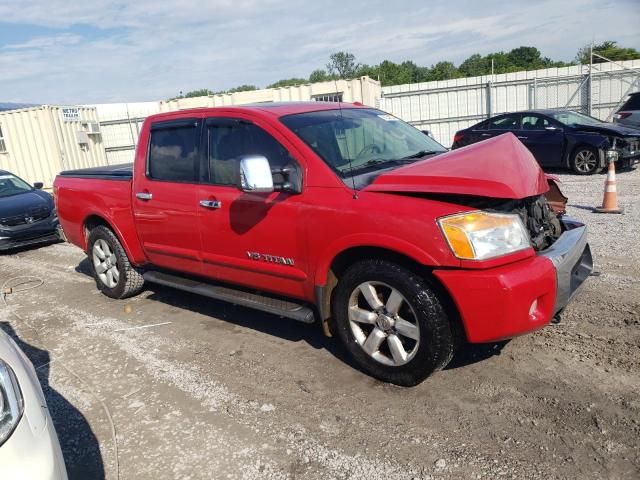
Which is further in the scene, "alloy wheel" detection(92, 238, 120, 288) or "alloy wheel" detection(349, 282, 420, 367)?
"alloy wheel" detection(92, 238, 120, 288)

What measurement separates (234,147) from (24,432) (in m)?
2.65

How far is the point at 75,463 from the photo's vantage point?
2850 mm

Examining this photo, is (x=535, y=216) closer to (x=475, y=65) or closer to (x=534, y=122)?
(x=534, y=122)

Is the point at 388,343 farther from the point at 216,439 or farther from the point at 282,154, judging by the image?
the point at 282,154

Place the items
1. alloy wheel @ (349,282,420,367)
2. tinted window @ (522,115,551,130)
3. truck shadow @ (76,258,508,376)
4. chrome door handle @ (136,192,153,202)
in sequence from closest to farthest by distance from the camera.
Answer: alloy wheel @ (349,282,420,367), truck shadow @ (76,258,508,376), chrome door handle @ (136,192,153,202), tinted window @ (522,115,551,130)

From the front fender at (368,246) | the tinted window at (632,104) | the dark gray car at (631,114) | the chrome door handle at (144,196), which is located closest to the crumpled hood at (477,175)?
Answer: the front fender at (368,246)

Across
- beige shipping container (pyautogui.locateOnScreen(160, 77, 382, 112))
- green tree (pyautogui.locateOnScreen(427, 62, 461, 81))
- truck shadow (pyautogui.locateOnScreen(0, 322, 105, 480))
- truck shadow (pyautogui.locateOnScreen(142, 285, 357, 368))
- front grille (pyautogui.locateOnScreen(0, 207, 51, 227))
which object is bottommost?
truck shadow (pyautogui.locateOnScreen(142, 285, 357, 368))

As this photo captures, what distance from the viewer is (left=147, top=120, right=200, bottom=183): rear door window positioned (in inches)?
174

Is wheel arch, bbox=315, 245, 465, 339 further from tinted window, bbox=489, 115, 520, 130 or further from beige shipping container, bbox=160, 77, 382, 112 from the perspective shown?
beige shipping container, bbox=160, 77, 382, 112

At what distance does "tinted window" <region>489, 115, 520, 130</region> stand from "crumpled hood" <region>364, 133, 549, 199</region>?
9407 mm

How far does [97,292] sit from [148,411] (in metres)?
3.11

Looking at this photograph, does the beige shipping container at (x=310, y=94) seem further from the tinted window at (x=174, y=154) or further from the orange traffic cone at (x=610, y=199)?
the tinted window at (x=174, y=154)

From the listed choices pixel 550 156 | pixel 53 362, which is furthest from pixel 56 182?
pixel 550 156

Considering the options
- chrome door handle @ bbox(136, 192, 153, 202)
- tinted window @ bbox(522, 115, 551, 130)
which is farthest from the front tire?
tinted window @ bbox(522, 115, 551, 130)
